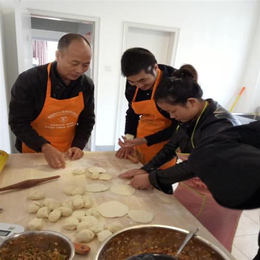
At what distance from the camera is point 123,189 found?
104 cm

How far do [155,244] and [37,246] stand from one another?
1.20ft

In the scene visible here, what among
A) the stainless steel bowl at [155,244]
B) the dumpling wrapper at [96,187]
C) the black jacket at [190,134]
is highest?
the black jacket at [190,134]

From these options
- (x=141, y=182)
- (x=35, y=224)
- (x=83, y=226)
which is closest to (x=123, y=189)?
(x=141, y=182)

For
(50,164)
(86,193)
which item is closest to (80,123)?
(50,164)

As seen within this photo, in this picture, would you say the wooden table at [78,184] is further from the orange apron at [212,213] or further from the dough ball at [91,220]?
the orange apron at [212,213]

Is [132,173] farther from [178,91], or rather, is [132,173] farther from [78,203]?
[178,91]

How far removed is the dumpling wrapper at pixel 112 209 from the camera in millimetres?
852

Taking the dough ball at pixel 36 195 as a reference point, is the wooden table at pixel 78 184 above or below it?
below

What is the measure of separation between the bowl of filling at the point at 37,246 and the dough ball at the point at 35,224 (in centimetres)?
9

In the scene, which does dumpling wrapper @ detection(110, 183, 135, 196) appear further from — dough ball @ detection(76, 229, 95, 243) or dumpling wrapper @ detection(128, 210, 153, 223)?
dough ball @ detection(76, 229, 95, 243)

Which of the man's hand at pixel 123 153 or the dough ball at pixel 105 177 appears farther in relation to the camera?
the man's hand at pixel 123 153

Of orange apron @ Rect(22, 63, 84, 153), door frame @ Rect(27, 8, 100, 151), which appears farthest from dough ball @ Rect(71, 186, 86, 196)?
door frame @ Rect(27, 8, 100, 151)

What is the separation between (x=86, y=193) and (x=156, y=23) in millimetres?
2906

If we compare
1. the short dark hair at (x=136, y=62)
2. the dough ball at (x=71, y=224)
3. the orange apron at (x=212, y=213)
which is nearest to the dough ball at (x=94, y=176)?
the dough ball at (x=71, y=224)
